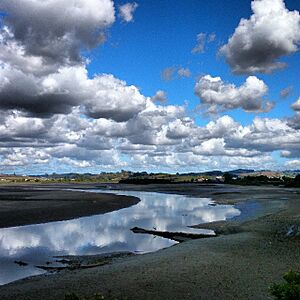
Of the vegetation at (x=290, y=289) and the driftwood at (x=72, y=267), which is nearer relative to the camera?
the vegetation at (x=290, y=289)

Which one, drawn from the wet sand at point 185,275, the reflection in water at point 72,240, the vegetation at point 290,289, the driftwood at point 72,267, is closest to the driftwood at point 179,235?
the reflection in water at point 72,240

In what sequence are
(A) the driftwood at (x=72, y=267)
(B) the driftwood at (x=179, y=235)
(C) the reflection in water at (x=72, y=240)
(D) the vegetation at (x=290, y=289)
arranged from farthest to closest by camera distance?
(B) the driftwood at (x=179, y=235) → (C) the reflection in water at (x=72, y=240) → (A) the driftwood at (x=72, y=267) → (D) the vegetation at (x=290, y=289)

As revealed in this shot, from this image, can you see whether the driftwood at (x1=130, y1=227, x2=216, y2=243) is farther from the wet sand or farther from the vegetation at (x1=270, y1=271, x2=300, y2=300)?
the vegetation at (x1=270, y1=271, x2=300, y2=300)

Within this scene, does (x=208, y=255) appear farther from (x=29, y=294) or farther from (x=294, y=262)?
(x=29, y=294)

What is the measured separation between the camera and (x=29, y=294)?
16438mm

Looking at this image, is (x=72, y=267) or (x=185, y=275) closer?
(x=185, y=275)

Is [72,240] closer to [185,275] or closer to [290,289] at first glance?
A: [185,275]

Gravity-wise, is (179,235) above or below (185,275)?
below

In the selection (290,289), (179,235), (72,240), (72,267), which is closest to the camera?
(290,289)

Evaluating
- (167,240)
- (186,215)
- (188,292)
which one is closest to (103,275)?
(188,292)

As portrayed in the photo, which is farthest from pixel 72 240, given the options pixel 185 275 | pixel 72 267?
pixel 185 275

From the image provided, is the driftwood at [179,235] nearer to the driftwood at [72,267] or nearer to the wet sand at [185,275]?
the wet sand at [185,275]

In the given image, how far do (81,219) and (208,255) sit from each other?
87.4 feet

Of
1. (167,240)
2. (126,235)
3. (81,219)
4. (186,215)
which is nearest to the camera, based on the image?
(167,240)
